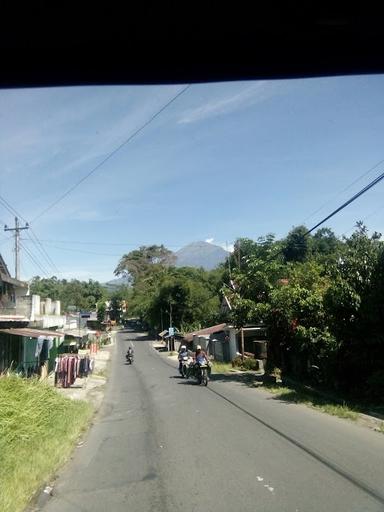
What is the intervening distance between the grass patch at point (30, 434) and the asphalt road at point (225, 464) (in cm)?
36

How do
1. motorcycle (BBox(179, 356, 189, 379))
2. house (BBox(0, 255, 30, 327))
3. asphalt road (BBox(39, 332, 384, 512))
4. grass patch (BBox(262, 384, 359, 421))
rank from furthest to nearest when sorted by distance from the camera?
motorcycle (BBox(179, 356, 189, 379)) < house (BBox(0, 255, 30, 327)) < grass patch (BBox(262, 384, 359, 421)) < asphalt road (BBox(39, 332, 384, 512))

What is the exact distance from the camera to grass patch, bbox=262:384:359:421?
14383mm

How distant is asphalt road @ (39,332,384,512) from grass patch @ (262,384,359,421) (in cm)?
45

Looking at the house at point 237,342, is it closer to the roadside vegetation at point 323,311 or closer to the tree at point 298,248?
the roadside vegetation at point 323,311

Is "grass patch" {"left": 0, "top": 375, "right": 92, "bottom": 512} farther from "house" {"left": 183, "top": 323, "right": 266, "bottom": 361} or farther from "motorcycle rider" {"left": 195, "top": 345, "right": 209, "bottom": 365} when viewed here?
"house" {"left": 183, "top": 323, "right": 266, "bottom": 361}

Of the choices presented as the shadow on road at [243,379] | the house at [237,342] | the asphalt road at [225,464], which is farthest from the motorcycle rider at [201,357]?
the house at [237,342]

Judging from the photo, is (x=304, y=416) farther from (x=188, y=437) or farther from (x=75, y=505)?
(x=75, y=505)

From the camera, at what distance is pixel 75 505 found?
7070 mm

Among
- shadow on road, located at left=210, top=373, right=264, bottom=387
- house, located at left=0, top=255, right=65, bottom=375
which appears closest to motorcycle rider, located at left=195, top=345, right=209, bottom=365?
shadow on road, located at left=210, top=373, right=264, bottom=387

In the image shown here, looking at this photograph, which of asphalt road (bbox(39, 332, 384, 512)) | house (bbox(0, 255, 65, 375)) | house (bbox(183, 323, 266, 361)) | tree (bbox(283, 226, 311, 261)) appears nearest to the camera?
asphalt road (bbox(39, 332, 384, 512))

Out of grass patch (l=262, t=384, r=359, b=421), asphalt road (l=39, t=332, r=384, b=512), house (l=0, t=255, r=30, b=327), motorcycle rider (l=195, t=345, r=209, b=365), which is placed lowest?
Result: asphalt road (l=39, t=332, r=384, b=512)

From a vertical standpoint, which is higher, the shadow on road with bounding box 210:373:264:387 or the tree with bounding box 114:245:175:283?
the tree with bounding box 114:245:175:283

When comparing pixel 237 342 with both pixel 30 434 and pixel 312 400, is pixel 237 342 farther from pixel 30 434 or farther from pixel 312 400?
pixel 30 434

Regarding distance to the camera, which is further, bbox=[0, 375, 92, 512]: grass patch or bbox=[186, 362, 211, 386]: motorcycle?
bbox=[186, 362, 211, 386]: motorcycle
